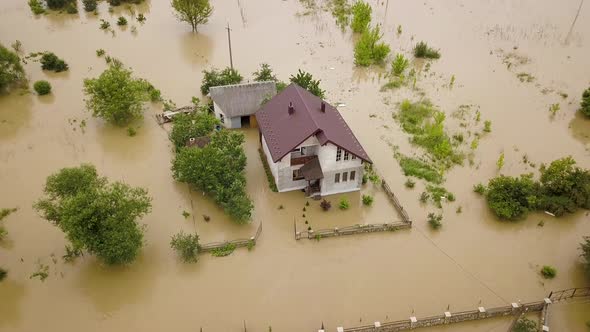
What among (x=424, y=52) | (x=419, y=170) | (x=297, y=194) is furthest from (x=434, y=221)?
(x=424, y=52)

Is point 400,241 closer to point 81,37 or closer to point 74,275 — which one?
point 74,275

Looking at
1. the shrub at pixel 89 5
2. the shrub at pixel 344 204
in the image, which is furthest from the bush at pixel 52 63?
the shrub at pixel 344 204

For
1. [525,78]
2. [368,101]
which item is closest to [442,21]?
[525,78]

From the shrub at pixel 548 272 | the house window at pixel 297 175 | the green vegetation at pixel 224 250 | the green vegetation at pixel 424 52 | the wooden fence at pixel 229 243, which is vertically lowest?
the shrub at pixel 548 272

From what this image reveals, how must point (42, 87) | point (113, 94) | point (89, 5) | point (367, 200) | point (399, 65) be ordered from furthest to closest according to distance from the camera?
point (89, 5)
point (399, 65)
point (42, 87)
point (113, 94)
point (367, 200)

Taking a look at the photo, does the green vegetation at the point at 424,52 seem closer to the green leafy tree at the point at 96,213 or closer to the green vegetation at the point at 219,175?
the green vegetation at the point at 219,175

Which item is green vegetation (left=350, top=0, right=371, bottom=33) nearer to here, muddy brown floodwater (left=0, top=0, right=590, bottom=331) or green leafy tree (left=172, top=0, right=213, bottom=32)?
muddy brown floodwater (left=0, top=0, right=590, bottom=331)

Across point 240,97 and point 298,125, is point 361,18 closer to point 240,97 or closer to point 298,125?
point 240,97
